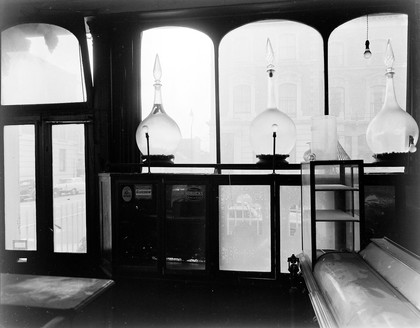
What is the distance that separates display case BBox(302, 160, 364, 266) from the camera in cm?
207

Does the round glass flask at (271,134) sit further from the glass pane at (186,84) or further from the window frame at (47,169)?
the window frame at (47,169)

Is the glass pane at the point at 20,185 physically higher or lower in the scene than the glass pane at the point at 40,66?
lower

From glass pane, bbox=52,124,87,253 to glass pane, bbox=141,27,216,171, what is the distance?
2.33 ft

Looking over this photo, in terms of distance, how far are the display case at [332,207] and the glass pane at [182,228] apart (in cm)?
75

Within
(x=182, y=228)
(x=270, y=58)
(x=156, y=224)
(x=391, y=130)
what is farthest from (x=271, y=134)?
(x=156, y=224)

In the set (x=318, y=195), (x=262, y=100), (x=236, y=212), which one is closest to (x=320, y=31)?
(x=262, y=100)

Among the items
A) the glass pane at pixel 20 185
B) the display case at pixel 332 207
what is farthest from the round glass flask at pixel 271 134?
the glass pane at pixel 20 185

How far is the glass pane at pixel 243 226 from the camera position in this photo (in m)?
2.54

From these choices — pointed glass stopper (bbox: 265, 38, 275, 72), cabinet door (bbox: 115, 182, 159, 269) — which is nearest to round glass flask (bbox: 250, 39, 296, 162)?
pointed glass stopper (bbox: 265, 38, 275, 72)

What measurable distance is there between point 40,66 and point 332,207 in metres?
2.83

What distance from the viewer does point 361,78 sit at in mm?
2867

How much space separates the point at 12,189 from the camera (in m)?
3.32

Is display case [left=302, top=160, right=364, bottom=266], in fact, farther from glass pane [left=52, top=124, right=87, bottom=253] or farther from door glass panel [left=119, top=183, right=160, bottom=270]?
glass pane [left=52, top=124, right=87, bottom=253]

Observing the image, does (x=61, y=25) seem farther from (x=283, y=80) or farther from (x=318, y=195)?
(x=318, y=195)
